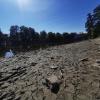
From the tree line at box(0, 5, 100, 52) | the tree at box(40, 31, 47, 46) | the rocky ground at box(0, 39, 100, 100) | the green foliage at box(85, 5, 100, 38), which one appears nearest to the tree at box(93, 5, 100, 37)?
the green foliage at box(85, 5, 100, 38)

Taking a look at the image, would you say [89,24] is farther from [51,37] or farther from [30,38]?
[30,38]

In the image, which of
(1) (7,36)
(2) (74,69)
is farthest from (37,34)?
(2) (74,69)

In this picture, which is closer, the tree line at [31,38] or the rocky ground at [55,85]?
the rocky ground at [55,85]

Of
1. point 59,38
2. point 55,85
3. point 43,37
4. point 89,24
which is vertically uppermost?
point 89,24

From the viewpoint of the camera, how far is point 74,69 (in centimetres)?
900

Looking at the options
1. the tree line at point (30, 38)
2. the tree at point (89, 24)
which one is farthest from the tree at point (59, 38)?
the tree at point (89, 24)

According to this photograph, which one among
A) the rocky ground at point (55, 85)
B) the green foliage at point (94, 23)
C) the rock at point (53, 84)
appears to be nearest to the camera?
the rocky ground at point (55, 85)

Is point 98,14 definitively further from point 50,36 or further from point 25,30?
point 25,30

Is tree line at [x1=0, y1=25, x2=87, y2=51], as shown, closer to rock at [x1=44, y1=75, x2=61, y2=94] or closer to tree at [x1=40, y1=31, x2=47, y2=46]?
tree at [x1=40, y1=31, x2=47, y2=46]

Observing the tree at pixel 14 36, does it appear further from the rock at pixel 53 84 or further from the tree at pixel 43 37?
the rock at pixel 53 84

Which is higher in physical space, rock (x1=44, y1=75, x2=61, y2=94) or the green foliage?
the green foliage

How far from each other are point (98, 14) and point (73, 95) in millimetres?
46729

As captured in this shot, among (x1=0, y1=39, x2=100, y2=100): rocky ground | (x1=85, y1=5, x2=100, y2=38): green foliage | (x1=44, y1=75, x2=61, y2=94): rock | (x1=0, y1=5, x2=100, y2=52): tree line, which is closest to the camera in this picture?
(x1=0, y1=39, x2=100, y2=100): rocky ground

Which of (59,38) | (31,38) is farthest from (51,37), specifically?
(31,38)
